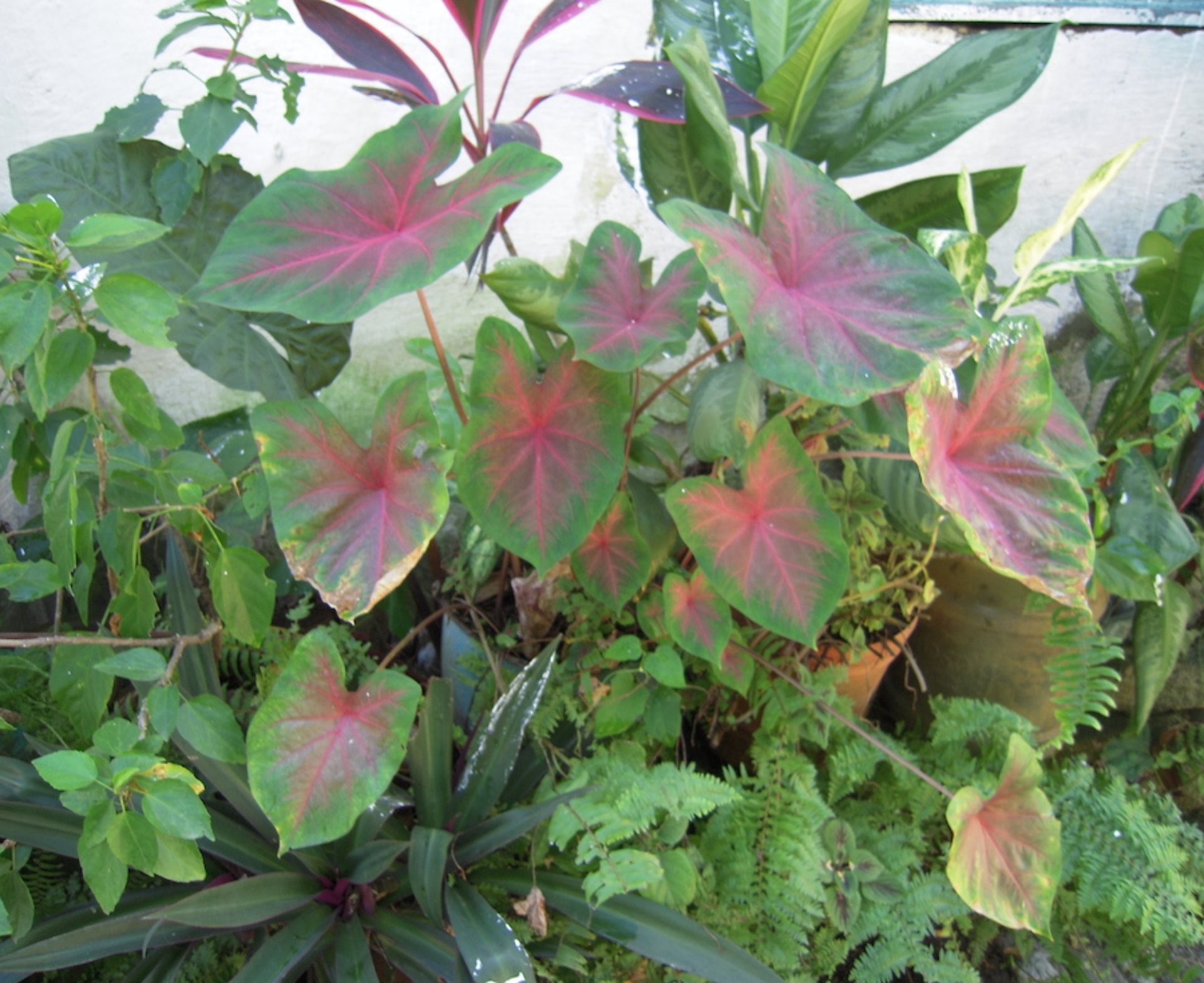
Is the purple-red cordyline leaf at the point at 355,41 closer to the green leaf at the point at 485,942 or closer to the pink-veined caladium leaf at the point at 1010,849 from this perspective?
the green leaf at the point at 485,942

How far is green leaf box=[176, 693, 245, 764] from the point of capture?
814 mm

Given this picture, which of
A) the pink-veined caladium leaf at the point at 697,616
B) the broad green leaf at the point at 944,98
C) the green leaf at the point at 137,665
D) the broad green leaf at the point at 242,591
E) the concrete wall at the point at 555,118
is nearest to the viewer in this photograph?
the green leaf at the point at 137,665

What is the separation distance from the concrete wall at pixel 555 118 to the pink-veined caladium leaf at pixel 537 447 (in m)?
0.76

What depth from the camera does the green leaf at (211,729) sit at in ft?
2.67

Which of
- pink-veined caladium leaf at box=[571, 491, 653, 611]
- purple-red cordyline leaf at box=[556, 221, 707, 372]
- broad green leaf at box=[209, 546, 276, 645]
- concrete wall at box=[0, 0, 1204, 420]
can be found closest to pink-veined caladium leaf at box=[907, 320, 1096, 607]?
purple-red cordyline leaf at box=[556, 221, 707, 372]

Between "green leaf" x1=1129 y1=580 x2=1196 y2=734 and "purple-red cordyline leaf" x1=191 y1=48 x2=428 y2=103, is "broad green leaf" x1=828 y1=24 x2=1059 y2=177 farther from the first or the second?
"green leaf" x1=1129 y1=580 x2=1196 y2=734

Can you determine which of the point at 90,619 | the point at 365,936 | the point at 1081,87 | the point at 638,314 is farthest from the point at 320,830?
the point at 1081,87

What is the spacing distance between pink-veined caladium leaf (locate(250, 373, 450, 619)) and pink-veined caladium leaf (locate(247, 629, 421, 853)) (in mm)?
123

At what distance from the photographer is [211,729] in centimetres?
83

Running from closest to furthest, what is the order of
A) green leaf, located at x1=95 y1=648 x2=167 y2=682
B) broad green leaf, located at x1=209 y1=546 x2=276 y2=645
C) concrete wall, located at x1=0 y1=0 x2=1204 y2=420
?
green leaf, located at x1=95 y1=648 x2=167 y2=682 → broad green leaf, located at x1=209 y1=546 x2=276 y2=645 → concrete wall, located at x1=0 y1=0 x2=1204 y2=420

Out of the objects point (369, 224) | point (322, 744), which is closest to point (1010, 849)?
point (322, 744)

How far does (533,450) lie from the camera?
973 millimetres

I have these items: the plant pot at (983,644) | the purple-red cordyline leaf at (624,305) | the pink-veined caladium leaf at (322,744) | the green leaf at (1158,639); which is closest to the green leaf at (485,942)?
the pink-veined caladium leaf at (322,744)

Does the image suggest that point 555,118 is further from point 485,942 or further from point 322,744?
point 485,942
